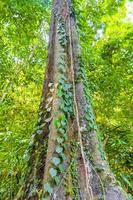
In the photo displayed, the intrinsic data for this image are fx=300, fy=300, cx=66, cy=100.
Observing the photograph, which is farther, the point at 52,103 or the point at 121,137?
the point at 121,137

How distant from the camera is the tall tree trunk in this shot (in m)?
1.84

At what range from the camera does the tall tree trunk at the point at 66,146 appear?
1840mm

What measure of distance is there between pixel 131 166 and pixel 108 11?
3.93 meters

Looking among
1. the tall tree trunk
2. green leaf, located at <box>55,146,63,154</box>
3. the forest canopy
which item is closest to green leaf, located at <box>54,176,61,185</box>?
the tall tree trunk

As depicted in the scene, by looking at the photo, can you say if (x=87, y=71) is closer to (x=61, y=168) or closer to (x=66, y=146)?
(x=66, y=146)

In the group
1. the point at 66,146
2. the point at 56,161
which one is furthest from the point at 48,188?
the point at 66,146

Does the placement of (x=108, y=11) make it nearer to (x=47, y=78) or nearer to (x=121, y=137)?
(x=121, y=137)

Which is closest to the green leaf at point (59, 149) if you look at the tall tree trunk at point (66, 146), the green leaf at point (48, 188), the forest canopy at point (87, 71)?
the tall tree trunk at point (66, 146)

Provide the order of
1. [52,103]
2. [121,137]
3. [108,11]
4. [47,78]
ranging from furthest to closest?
[108,11]
[121,137]
[47,78]
[52,103]

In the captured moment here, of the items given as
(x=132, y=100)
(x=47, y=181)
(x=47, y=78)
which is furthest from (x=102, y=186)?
(x=132, y=100)

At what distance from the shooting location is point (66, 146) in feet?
6.73

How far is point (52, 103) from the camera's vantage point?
236 centimetres

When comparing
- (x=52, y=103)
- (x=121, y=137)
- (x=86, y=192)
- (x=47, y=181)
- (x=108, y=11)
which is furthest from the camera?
(x=108, y=11)

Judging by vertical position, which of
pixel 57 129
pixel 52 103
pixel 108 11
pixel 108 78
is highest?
pixel 108 11
